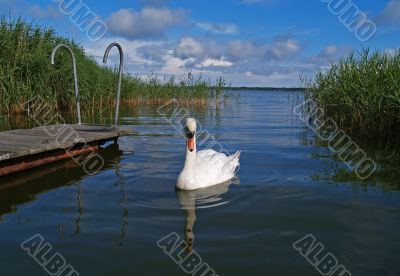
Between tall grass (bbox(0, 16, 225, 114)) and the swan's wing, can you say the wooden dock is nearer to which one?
the swan's wing

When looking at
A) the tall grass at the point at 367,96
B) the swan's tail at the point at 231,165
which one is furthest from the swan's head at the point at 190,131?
the tall grass at the point at 367,96

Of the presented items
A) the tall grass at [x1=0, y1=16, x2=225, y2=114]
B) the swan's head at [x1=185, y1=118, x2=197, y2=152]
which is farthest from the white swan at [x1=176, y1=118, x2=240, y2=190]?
the tall grass at [x1=0, y1=16, x2=225, y2=114]

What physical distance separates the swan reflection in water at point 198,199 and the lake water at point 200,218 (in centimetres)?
1

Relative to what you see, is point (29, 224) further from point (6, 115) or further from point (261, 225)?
point (6, 115)

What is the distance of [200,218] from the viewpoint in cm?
504

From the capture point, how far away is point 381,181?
22.8 feet

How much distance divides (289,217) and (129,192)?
241cm

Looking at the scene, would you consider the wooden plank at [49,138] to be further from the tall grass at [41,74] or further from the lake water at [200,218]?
the tall grass at [41,74]

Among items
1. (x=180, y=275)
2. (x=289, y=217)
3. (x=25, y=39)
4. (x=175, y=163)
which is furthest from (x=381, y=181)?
→ (x=25, y=39)

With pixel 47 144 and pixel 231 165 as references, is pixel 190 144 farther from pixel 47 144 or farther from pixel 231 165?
pixel 47 144

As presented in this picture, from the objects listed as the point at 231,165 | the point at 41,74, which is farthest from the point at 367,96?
the point at 41,74

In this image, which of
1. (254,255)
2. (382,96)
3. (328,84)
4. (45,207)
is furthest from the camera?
(328,84)

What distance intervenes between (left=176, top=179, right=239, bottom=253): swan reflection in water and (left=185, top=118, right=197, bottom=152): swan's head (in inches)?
26.6

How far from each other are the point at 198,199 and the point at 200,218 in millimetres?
832
